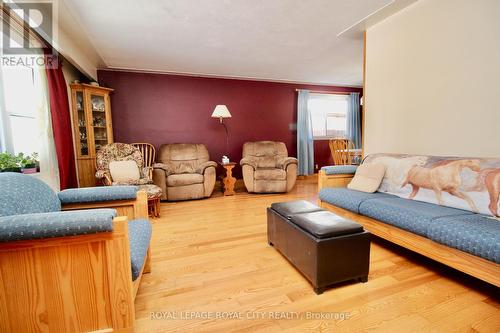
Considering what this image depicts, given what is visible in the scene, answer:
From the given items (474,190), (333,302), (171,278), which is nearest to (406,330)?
(333,302)

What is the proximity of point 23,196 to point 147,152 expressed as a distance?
3.37 metres

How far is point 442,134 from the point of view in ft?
7.63

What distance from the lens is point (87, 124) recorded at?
3689 mm

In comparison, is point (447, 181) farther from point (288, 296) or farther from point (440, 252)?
point (288, 296)

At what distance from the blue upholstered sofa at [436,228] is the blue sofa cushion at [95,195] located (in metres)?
1.96

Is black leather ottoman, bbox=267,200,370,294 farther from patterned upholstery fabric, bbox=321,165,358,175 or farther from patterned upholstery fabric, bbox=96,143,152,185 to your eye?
patterned upholstery fabric, bbox=96,143,152,185

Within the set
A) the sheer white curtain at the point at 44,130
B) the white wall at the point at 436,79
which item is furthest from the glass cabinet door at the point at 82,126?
the white wall at the point at 436,79

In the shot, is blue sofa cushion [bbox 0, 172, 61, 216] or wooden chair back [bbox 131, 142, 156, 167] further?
wooden chair back [bbox 131, 142, 156, 167]

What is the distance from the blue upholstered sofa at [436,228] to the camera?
1.37 metres

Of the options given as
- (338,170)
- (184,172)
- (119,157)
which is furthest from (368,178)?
(119,157)

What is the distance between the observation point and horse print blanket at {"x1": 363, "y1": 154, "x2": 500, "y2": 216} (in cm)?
174

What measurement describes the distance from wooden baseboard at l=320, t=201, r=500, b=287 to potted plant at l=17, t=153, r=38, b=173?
3103 millimetres

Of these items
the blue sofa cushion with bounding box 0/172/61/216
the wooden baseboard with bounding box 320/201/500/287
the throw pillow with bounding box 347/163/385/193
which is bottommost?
the wooden baseboard with bounding box 320/201/500/287
